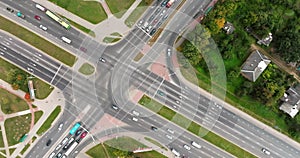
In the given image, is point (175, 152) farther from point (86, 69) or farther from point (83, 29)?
point (83, 29)

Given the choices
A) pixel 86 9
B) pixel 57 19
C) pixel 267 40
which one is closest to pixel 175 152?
pixel 267 40

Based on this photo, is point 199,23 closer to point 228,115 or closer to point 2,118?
point 228,115

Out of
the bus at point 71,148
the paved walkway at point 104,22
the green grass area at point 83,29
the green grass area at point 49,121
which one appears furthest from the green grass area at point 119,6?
the bus at point 71,148

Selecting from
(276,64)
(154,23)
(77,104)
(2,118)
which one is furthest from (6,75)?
(276,64)

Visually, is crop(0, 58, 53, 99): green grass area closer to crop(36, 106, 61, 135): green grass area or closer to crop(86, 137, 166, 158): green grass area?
crop(36, 106, 61, 135): green grass area

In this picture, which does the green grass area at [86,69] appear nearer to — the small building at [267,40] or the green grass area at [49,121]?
the green grass area at [49,121]

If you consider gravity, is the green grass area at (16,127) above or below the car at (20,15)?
below

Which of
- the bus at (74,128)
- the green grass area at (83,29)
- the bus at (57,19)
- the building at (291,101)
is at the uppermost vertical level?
the building at (291,101)
